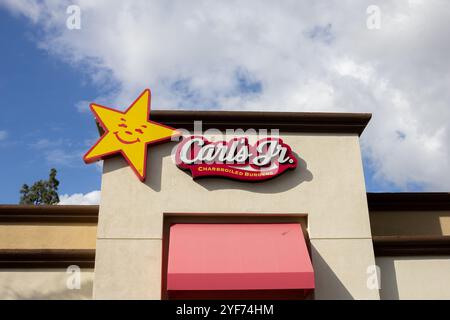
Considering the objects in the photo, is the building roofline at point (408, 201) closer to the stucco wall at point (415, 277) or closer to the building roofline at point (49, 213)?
the stucco wall at point (415, 277)

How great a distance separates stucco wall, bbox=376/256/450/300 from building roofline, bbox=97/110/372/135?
374cm

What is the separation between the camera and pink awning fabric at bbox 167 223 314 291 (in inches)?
405

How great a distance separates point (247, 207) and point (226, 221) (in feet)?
2.15

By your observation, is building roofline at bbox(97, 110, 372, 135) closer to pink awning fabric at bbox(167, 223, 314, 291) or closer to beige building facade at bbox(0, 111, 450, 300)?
beige building facade at bbox(0, 111, 450, 300)

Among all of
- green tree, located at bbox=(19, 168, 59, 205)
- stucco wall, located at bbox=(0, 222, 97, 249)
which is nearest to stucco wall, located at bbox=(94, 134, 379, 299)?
stucco wall, located at bbox=(0, 222, 97, 249)

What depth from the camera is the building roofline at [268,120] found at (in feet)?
41.5

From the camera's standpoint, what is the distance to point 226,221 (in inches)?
476

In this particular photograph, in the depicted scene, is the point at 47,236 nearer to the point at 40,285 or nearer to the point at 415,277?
the point at 40,285

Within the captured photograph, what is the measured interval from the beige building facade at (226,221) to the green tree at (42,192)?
3654cm

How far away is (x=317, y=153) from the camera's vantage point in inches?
500

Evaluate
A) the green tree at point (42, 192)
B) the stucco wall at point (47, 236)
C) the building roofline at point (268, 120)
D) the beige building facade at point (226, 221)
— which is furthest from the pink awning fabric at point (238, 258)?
the green tree at point (42, 192)
